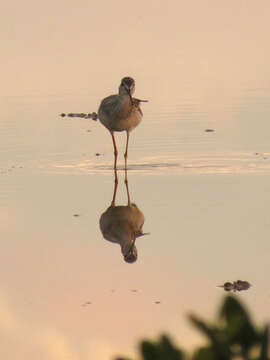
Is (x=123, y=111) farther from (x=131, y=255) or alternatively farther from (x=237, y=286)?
(x=237, y=286)

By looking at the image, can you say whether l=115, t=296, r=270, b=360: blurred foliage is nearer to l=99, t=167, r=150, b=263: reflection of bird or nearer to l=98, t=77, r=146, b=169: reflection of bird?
l=99, t=167, r=150, b=263: reflection of bird

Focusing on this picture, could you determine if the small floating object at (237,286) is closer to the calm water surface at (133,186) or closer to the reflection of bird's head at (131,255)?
the calm water surface at (133,186)

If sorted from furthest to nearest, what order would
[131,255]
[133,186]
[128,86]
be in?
[128,86]
[133,186]
[131,255]

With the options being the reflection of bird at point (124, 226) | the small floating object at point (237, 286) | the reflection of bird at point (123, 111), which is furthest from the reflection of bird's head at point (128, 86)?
the small floating object at point (237, 286)

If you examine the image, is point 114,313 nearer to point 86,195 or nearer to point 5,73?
point 86,195

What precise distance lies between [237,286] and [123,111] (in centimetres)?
520

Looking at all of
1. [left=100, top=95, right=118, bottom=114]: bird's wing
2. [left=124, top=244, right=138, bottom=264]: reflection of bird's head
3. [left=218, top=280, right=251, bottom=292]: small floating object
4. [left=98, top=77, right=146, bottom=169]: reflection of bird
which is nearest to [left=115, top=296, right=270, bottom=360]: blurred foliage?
[left=218, top=280, right=251, bottom=292]: small floating object

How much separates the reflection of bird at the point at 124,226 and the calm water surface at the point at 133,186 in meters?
0.07

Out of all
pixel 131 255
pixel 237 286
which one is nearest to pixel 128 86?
pixel 131 255

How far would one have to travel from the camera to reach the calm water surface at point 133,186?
7.49 m

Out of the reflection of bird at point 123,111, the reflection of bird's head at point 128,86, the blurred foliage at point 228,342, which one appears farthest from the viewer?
the reflection of bird's head at point 128,86

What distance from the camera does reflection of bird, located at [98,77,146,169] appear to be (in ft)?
42.0

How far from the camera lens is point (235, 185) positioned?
11.0 m

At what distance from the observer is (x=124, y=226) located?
9812 millimetres
